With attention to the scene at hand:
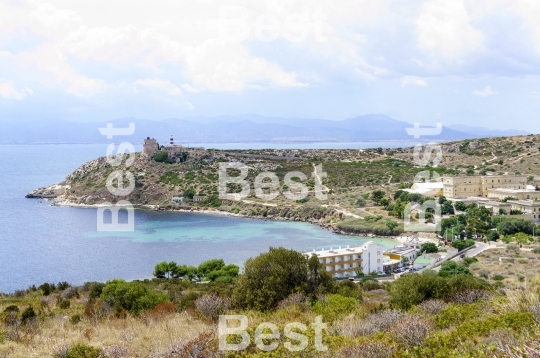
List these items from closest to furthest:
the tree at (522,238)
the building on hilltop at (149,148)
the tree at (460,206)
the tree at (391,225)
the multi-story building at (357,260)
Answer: the multi-story building at (357,260), the tree at (522,238), the tree at (391,225), the tree at (460,206), the building on hilltop at (149,148)

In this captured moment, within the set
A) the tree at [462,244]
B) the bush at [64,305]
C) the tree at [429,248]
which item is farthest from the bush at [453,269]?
the bush at [64,305]

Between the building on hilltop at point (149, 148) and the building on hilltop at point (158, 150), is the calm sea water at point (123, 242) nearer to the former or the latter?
the building on hilltop at point (149, 148)

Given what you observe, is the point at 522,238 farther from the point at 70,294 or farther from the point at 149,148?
the point at 149,148

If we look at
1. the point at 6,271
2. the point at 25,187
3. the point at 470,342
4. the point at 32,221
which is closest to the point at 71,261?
the point at 6,271

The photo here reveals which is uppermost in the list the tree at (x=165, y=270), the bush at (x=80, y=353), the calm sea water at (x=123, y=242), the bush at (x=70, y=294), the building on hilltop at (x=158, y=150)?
the building on hilltop at (x=158, y=150)

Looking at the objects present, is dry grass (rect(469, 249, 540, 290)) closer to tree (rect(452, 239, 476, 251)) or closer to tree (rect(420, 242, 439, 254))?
tree (rect(452, 239, 476, 251))

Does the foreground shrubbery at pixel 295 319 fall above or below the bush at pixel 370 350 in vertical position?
below

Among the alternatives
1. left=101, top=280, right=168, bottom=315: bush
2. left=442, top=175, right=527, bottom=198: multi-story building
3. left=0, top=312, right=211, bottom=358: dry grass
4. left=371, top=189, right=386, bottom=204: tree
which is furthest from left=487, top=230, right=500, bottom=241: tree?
left=0, top=312, right=211, bottom=358: dry grass

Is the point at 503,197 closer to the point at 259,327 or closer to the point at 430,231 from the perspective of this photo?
the point at 430,231
